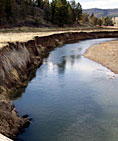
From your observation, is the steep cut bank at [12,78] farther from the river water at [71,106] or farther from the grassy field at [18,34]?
the grassy field at [18,34]

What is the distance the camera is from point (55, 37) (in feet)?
192

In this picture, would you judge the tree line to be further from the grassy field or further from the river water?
the river water

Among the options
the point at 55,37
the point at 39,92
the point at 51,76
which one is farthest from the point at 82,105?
the point at 55,37

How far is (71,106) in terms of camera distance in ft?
50.1

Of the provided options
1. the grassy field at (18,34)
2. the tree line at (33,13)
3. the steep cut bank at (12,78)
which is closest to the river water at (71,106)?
the steep cut bank at (12,78)

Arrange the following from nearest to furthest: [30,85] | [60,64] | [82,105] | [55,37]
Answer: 1. [82,105]
2. [30,85]
3. [60,64]
4. [55,37]

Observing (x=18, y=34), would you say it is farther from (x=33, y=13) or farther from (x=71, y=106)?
(x=33, y=13)

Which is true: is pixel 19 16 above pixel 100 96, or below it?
above

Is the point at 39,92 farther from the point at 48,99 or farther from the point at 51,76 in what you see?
the point at 51,76

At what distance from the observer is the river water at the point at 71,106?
11.8m

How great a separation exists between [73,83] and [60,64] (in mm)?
Result: 9781

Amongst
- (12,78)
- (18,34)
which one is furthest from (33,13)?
(12,78)

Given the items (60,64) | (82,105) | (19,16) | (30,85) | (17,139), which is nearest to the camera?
(17,139)

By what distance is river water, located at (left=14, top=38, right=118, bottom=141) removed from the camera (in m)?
11.8
